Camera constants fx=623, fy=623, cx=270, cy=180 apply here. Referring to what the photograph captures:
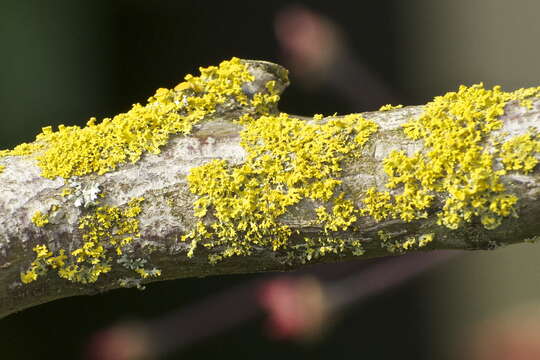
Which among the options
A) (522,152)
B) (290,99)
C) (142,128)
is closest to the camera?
(522,152)

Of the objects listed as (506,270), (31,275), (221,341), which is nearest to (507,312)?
(506,270)

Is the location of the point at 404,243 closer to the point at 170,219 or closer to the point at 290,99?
the point at 170,219

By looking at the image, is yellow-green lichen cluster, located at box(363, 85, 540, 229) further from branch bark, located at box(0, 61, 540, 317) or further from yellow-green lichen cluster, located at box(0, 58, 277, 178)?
yellow-green lichen cluster, located at box(0, 58, 277, 178)

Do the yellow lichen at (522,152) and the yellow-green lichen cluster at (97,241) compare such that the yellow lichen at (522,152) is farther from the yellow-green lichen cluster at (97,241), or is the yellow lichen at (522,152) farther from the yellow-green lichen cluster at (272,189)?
the yellow-green lichen cluster at (97,241)

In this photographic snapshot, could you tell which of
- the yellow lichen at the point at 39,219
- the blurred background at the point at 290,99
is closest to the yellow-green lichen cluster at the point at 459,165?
the yellow lichen at the point at 39,219

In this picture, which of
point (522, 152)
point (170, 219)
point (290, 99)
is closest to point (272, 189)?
point (170, 219)

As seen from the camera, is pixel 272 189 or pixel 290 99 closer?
pixel 272 189

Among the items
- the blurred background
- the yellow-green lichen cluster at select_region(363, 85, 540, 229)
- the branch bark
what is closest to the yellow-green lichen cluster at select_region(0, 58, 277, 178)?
the branch bark
